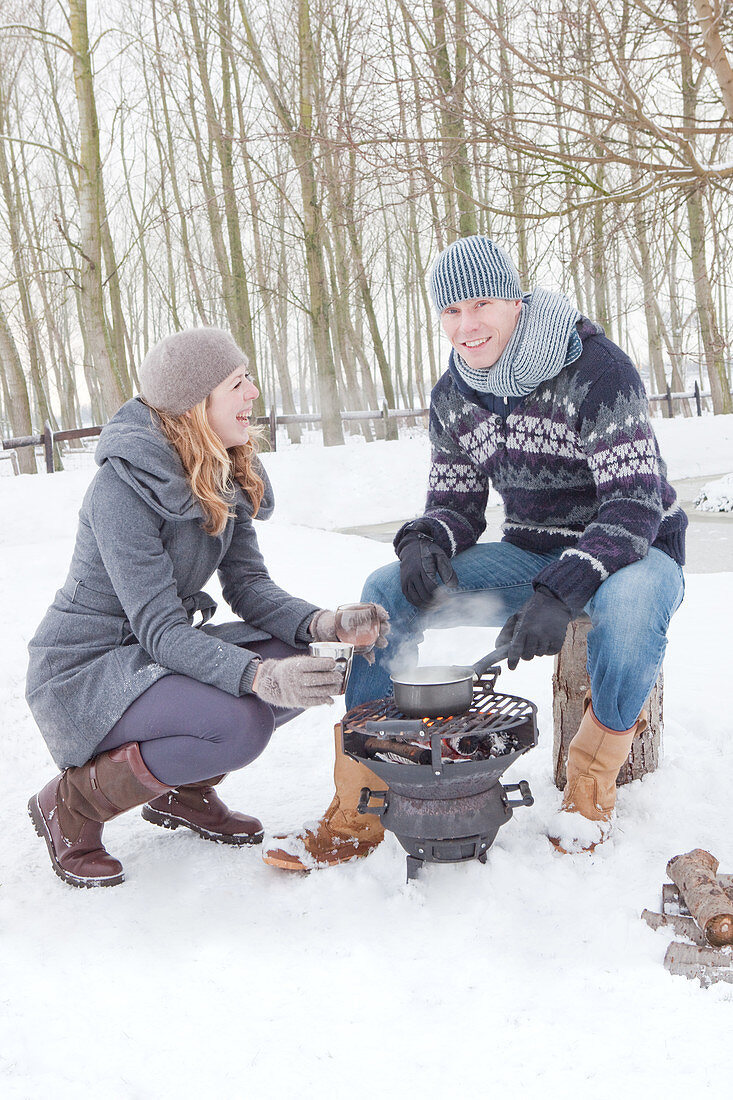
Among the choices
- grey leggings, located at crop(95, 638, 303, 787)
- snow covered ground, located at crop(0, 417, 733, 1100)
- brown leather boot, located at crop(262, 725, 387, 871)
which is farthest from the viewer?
brown leather boot, located at crop(262, 725, 387, 871)

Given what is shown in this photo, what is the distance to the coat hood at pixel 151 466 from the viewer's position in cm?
235

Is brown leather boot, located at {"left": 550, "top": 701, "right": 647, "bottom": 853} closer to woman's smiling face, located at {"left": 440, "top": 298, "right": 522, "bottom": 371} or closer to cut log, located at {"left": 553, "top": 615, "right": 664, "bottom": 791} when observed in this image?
cut log, located at {"left": 553, "top": 615, "right": 664, "bottom": 791}

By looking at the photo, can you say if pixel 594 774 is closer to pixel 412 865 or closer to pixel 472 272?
pixel 412 865

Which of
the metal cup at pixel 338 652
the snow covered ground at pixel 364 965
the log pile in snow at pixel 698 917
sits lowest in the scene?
the snow covered ground at pixel 364 965

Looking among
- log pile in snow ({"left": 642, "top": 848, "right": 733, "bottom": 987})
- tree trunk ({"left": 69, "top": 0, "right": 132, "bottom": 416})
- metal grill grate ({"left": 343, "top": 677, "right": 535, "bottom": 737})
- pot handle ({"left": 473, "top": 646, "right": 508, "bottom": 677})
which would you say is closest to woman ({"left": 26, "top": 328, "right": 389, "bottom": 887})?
metal grill grate ({"left": 343, "top": 677, "right": 535, "bottom": 737})

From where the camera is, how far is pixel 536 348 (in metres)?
2.54

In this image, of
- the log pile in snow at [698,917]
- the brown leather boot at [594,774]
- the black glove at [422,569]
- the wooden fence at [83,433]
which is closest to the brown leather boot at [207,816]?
the black glove at [422,569]

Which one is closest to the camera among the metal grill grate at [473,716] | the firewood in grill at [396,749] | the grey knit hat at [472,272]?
the metal grill grate at [473,716]

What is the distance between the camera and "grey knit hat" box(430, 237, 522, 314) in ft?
8.29

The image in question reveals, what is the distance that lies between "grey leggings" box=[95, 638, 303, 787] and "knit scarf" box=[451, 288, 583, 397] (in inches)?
46.9

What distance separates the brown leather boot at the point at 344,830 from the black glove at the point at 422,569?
1.63ft

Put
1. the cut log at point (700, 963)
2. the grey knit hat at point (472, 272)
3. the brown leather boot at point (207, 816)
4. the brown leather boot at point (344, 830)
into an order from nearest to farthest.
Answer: the cut log at point (700, 963), the brown leather boot at point (344, 830), the grey knit hat at point (472, 272), the brown leather boot at point (207, 816)

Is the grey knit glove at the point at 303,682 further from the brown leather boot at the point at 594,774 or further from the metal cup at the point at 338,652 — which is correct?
the brown leather boot at the point at 594,774

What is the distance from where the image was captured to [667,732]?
3.18 metres
